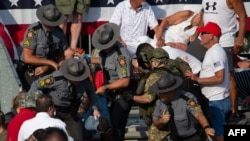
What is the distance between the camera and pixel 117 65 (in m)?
11.0

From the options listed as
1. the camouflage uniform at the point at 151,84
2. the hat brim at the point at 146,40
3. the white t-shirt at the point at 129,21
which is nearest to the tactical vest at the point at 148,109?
the camouflage uniform at the point at 151,84

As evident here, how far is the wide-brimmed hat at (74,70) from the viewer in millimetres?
10359

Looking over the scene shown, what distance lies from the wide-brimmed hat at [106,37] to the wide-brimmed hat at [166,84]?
134 cm

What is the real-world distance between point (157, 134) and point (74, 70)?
48.6 inches

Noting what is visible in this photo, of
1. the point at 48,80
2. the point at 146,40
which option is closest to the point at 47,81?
the point at 48,80

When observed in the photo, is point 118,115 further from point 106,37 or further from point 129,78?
point 106,37

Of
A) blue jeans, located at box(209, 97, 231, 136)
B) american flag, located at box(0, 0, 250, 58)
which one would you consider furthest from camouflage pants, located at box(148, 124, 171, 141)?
american flag, located at box(0, 0, 250, 58)

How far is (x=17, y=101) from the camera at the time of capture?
32.0 ft

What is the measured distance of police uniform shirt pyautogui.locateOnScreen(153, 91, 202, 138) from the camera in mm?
9703

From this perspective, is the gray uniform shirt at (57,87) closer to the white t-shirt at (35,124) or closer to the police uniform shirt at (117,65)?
the police uniform shirt at (117,65)

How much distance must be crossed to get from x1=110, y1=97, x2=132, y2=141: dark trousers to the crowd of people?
0.01m

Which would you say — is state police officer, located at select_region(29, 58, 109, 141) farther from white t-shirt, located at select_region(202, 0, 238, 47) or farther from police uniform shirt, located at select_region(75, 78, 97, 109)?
white t-shirt, located at select_region(202, 0, 238, 47)

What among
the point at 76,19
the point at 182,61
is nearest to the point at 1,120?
the point at 182,61

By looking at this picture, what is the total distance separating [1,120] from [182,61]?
2.40m
